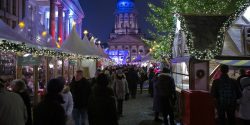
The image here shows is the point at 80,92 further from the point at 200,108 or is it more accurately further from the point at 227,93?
the point at 227,93

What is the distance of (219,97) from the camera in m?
10.3

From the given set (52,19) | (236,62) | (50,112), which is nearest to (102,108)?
(50,112)

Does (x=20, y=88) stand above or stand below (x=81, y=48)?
below

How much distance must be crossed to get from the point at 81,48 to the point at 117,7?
152078mm

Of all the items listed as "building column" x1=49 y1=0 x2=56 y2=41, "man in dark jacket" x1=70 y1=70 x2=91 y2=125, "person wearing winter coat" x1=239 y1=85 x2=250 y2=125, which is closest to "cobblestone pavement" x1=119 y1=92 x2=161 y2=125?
"man in dark jacket" x1=70 y1=70 x2=91 y2=125

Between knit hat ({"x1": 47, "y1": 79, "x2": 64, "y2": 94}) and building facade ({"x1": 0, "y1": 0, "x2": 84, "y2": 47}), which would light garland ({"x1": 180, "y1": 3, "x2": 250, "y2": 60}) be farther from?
knit hat ({"x1": 47, "y1": 79, "x2": 64, "y2": 94})

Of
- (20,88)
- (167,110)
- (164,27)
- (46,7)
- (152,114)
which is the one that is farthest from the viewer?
(46,7)

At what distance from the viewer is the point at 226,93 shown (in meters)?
10.2

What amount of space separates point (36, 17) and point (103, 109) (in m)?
13.7

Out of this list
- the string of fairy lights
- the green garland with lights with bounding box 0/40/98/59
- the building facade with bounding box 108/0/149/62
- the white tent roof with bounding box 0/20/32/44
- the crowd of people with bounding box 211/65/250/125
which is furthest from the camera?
the building facade with bounding box 108/0/149/62

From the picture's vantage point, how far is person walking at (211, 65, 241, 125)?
33.2 ft

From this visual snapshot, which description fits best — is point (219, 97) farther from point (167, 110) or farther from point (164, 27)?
point (164, 27)

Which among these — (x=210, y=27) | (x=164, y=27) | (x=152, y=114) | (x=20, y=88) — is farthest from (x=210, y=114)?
(x=164, y=27)

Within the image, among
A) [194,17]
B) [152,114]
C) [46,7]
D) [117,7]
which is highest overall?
[117,7]
